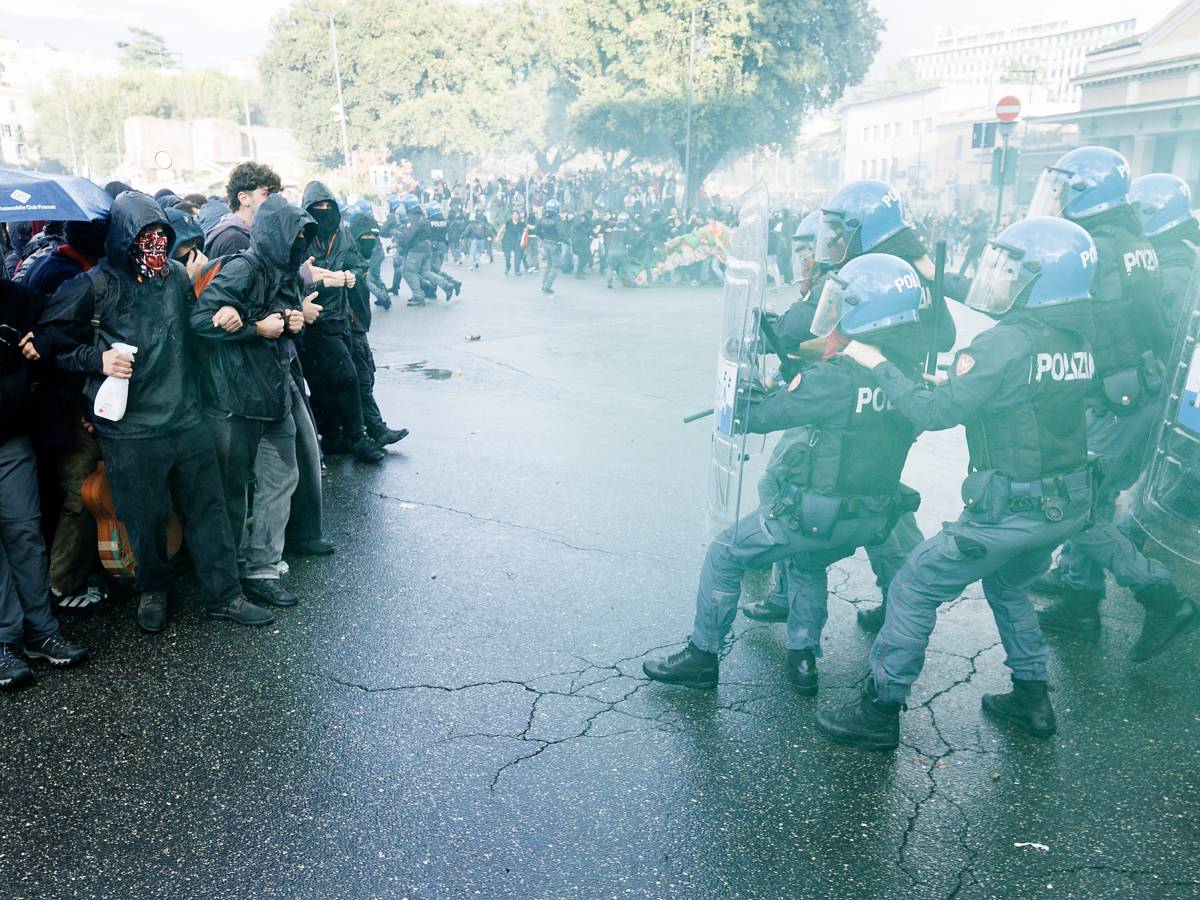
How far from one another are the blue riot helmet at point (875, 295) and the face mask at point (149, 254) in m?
2.62

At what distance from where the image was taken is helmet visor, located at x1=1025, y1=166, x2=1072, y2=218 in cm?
466

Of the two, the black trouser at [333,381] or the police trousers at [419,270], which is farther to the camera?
the police trousers at [419,270]

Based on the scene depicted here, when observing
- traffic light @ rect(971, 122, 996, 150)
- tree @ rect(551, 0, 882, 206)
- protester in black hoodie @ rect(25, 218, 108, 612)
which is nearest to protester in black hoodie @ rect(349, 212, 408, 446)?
protester in black hoodie @ rect(25, 218, 108, 612)

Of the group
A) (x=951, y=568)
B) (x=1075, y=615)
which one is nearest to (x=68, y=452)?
(x=951, y=568)

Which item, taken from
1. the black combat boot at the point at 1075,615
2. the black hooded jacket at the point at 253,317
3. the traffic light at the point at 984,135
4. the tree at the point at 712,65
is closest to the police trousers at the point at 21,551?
the black hooded jacket at the point at 253,317

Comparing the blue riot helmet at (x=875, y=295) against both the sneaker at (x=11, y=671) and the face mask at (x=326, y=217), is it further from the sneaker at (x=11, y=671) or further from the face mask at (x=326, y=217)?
the face mask at (x=326, y=217)

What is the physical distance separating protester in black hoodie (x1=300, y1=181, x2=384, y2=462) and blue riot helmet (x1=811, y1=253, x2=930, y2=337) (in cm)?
346

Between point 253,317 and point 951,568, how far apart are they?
305 cm

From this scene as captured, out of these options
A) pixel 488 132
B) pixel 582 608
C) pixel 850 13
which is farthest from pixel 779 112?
pixel 582 608

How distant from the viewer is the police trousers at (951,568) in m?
3.34

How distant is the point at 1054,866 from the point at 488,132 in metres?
51.4

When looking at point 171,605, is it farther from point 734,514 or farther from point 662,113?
point 662,113

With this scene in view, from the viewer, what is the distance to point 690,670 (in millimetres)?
3797

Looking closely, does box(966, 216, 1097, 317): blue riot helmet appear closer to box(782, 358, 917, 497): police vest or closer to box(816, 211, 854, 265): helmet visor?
box(782, 358, 917, 497): police vest
